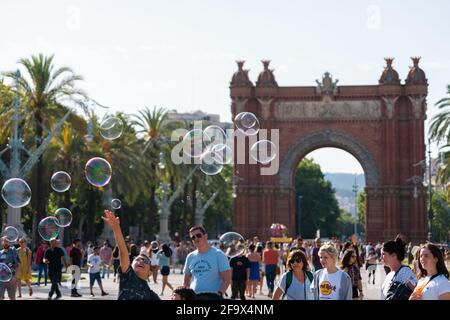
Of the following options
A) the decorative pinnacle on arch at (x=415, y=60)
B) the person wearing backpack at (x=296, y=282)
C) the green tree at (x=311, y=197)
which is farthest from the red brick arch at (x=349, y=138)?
the person wearing backpack at (x=296, y=282)

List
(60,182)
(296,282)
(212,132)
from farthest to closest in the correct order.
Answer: (212,132) → (60,182) → (296,282)

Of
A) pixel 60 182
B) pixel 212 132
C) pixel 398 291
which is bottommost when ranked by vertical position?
pixel 398 291

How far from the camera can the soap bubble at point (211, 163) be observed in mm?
29469

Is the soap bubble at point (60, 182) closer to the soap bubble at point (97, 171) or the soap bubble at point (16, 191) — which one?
the soap bubble at point (16, 191)

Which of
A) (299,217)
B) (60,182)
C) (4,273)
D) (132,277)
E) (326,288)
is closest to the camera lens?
(132,277)

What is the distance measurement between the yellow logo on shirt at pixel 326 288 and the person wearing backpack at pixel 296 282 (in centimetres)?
41

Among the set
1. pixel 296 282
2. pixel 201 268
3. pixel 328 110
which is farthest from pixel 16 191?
pixel 328 110

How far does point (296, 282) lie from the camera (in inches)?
402

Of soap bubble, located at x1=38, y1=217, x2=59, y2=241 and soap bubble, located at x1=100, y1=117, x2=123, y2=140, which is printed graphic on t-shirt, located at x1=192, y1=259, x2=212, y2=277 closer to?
soap bubble, located at x1=38, y1=217, x2=59, y2=241

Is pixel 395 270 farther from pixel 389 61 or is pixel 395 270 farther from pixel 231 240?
pixel 389 61

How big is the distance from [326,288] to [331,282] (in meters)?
0.08

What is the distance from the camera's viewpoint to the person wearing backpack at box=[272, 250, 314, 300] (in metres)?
10.1

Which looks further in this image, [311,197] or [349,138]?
[311,197]
